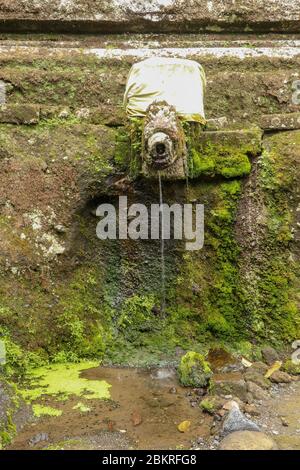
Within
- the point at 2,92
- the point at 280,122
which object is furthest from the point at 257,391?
the point at 2,92

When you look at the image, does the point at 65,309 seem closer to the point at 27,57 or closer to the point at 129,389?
the point at 129,389

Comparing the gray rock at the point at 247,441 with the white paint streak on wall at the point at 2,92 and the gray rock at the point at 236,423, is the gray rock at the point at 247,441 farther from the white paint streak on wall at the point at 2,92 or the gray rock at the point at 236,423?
the white paint streak on wall at the point at 2,92

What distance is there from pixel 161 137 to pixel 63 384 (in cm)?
201

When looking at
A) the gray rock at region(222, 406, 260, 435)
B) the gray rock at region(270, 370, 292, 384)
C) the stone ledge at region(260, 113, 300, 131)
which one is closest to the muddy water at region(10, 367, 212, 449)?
the gray rock at region(222, 406, 260, 435)

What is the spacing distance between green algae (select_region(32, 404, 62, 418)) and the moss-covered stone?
1005 millimetres

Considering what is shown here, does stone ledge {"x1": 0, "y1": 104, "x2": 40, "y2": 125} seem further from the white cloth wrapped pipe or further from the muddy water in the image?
the muddy water

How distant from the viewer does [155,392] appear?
13.6 feet

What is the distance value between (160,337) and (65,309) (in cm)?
88

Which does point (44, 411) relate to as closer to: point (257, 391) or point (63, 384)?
point (63, 384)

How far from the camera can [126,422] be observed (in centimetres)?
368

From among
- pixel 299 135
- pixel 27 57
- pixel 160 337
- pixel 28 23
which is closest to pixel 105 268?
pixel 160 337

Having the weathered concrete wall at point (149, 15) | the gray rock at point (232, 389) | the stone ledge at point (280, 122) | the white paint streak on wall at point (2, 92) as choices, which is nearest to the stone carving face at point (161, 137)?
the stone ledge at point (280, 122)

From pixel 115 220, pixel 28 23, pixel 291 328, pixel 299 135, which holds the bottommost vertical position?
pixel 291 328

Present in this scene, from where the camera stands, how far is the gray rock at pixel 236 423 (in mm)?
3439
